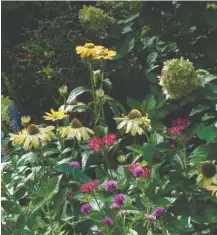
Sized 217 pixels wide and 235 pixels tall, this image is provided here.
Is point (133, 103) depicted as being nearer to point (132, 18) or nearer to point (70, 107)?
point (70, 107)

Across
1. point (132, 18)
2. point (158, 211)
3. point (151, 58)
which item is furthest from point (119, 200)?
point (132, 18)

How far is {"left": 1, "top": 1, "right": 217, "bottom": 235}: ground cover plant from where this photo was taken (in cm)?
232

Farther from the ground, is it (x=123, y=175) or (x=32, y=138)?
(x=32, y=138)

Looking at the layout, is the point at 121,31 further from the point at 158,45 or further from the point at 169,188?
the point at 169,188

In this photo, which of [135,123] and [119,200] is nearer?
[119,200]

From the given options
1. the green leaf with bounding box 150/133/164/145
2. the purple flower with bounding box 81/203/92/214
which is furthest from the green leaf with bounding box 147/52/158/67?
the purple flower with bounding box 81/203/92/214

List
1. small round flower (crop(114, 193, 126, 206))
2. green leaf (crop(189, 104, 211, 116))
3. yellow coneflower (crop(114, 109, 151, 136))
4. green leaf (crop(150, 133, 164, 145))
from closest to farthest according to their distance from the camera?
small round flower (crop(114, 193, 126, 206))
yellow coneflower (crop(114, 109, 151, 136))
green leaf (crop(150, 133, 164, 145))
green leaf (crop(189, 104, 211, 116))

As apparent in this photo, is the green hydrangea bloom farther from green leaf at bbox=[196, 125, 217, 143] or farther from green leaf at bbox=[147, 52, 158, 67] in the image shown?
green leaf at bbox=[147, 52, 158, 67]

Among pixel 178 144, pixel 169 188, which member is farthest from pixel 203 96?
pixel 169 188

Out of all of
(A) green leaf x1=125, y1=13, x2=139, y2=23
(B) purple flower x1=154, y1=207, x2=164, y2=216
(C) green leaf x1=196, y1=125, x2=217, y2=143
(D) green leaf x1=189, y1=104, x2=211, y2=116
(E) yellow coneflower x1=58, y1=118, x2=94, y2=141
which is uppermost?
(A) green leaf x1=125, y1=13, x2=139, y2=23

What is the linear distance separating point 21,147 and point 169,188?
0.70 meters

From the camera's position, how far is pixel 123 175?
248cm

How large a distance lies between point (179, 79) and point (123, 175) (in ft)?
1.54

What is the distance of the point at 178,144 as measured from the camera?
→ 2564mm
